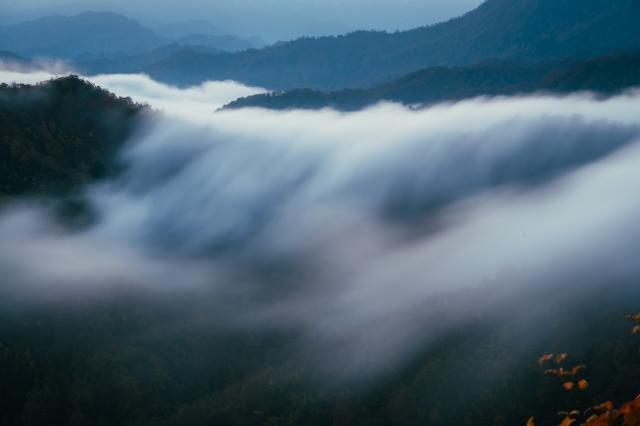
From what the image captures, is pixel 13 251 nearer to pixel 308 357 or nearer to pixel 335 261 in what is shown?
pixel 335 261

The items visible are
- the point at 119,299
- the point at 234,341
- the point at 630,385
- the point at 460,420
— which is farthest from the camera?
the point at 119,299

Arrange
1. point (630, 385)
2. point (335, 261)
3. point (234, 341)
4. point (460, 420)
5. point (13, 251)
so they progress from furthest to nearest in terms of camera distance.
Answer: point (335, 261) → point (13, 251) → point (234, 341) → point (460, 420) → point (630, 385)

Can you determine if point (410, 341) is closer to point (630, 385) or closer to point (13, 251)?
point (630, 385)

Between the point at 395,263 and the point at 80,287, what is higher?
the point at 80,287

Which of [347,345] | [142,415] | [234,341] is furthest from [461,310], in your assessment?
[142,415]

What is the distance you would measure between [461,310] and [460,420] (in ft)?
104

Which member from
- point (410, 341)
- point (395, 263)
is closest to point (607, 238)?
point (395, 263)

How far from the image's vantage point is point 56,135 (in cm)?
15312

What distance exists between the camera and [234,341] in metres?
124

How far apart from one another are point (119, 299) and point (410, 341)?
75.2 metres

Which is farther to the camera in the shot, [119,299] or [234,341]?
[119,299]

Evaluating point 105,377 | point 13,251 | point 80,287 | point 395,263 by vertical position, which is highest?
point 13,251

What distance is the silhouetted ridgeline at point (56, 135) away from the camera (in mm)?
141750

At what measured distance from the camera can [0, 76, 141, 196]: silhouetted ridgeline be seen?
465ft
